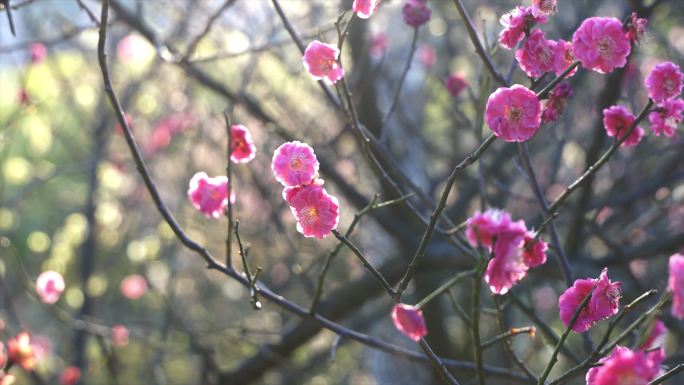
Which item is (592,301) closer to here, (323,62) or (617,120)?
(617,120)

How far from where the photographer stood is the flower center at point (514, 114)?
4.94 feet

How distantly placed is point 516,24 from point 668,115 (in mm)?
412

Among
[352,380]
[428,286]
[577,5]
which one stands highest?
[577,5]

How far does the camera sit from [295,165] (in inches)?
62.9

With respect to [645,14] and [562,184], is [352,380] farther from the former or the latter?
[645,14]

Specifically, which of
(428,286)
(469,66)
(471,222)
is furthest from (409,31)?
(471,222)

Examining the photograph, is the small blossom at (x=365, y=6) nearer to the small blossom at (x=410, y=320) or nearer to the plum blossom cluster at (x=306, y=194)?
the plum blossom cluster at (x=306, y=194)

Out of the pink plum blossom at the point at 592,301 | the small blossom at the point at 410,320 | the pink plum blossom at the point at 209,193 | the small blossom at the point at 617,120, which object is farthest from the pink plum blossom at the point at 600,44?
the pink plum blossom at the point at 209,193

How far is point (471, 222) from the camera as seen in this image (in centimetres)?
124

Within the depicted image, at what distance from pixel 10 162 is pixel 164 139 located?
1.76m

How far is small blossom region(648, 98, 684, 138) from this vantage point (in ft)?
5.83

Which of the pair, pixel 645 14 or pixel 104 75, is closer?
pixel 104 75

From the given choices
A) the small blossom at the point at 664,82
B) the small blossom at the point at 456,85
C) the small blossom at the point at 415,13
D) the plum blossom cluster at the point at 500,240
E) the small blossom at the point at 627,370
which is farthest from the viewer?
the small blossom at the point at 456,85

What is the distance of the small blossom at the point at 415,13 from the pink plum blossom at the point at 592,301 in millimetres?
1088
